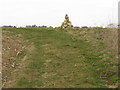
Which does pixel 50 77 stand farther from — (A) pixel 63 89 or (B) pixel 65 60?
(B) pixel 65 60

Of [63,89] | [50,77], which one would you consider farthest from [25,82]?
[63,89]

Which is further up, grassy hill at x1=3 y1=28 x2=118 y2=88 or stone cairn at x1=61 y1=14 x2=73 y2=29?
stone cairn at x1=61 y1=14 x2=73 y2=29

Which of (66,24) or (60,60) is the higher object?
(66,24)

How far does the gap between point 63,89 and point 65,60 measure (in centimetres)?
612

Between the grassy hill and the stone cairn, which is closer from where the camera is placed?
the grassy hill

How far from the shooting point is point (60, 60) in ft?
68.5

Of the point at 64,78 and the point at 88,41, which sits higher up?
the point at 88,41

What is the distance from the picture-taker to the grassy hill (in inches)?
635

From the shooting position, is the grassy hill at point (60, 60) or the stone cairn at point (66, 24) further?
the stone cairn at point (66, 24)

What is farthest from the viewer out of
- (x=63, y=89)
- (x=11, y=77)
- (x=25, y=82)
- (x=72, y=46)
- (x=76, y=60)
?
(x=72, y=46)

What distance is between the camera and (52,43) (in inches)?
1059

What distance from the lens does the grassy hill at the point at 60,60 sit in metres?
16.1

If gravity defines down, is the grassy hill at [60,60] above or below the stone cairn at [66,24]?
below

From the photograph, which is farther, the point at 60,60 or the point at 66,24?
the point at 66,24
